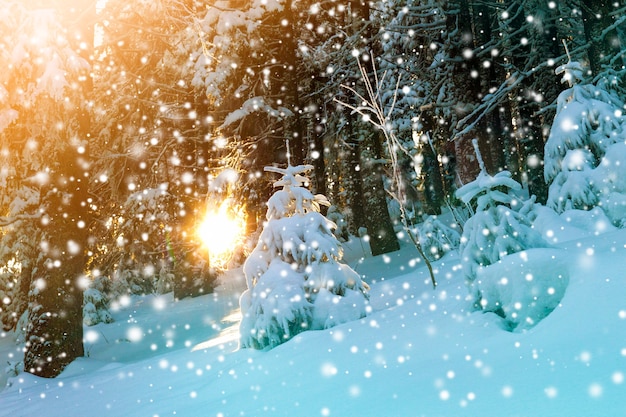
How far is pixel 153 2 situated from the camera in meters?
12.4

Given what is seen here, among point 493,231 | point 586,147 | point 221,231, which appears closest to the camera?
point 493,231

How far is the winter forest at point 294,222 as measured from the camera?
10.2ft

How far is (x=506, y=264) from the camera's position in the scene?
11.8ft

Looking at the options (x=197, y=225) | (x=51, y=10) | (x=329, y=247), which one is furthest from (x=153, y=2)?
(x=329, y=247)

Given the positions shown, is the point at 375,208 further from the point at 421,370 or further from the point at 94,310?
the point at 421,370

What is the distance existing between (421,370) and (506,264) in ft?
3.89

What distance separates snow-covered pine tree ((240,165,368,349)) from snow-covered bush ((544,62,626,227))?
12.4ft

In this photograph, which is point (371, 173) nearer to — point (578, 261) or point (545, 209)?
point (545, 209)

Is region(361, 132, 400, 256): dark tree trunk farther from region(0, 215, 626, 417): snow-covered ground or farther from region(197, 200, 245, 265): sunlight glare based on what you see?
region(0, 215, 626, 417): snow-covered ground

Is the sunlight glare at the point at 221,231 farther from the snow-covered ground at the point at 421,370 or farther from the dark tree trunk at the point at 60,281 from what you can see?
the snow-covered ground at the point at 421,370

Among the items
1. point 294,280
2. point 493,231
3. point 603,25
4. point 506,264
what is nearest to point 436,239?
point 294,280

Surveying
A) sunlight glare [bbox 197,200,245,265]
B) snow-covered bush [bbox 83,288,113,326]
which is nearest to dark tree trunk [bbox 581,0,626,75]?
sunlight glare [bbox 197,200,245,265]

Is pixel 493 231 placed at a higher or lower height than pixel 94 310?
lower

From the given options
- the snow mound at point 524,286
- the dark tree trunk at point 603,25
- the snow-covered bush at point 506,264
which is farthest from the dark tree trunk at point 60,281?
the dark tree trunk at point 603,25
